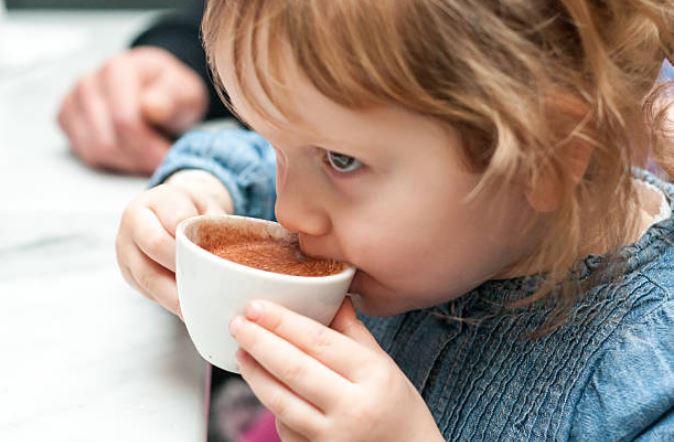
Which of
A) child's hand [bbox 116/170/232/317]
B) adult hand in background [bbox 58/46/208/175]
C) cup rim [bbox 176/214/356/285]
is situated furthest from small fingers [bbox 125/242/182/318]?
adult hand in background [bbox 58/46/208/175]

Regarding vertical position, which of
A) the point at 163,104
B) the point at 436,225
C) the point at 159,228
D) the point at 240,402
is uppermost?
the point at 436,225

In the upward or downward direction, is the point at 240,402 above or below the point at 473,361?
below

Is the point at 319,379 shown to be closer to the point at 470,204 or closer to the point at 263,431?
the point at 470,204

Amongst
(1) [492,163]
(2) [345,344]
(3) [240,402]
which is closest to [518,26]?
(1) [492,163]

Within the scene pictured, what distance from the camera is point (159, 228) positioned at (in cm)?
79

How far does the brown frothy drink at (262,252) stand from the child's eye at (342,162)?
8 centimetres

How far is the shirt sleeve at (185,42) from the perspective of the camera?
4.47 feet

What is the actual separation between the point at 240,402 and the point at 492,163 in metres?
0.63

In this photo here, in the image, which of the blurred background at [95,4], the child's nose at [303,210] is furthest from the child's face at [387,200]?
the blurred background at [95,4]

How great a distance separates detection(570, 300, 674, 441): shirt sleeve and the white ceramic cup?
22cm

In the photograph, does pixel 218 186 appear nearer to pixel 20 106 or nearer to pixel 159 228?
pixel 159 228

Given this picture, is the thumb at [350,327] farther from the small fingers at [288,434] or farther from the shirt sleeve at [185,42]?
the shirt sleeve at [185,42]

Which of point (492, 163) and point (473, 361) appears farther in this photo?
point (473, 361)

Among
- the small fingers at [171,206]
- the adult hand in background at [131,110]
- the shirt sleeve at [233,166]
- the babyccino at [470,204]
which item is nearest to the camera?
the babyccino at [470,204]
